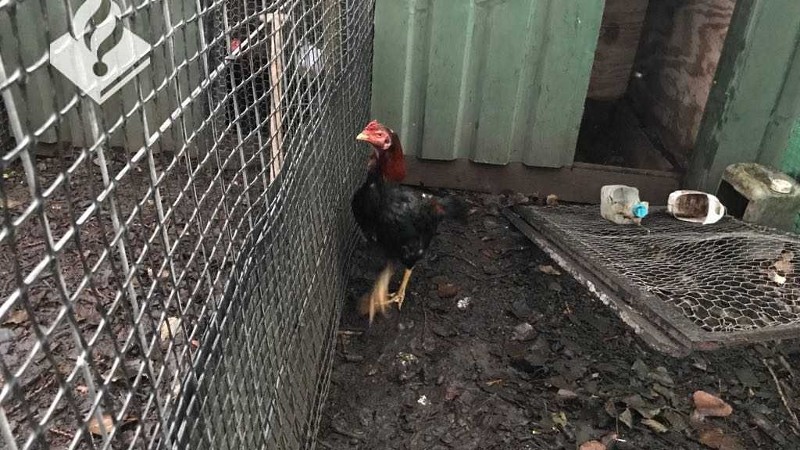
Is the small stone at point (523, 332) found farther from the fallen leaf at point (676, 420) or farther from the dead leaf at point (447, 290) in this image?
the fallen leaf at point (676, 420)

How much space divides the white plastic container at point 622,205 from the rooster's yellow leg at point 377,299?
4.27ft

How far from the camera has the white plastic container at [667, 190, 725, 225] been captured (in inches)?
136

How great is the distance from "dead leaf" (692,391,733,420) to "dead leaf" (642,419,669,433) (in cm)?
15

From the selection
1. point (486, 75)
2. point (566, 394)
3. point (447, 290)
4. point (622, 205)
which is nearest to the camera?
point (566, 394)

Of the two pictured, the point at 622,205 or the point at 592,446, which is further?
the point at 622,205

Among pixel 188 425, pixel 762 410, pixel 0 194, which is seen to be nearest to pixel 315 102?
pixel 188 425

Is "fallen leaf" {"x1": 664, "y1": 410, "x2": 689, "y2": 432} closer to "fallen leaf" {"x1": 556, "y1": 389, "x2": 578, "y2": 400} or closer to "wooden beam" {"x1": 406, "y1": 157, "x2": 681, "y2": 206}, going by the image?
"fallen leaf" {"x1": 556, "y1": 389, "x2": 578, "y2": 400}

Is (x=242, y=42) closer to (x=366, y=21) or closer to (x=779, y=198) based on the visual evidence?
(x=366, y=21)

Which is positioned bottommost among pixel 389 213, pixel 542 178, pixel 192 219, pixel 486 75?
pixel 542 178

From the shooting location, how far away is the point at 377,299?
2.98 m
